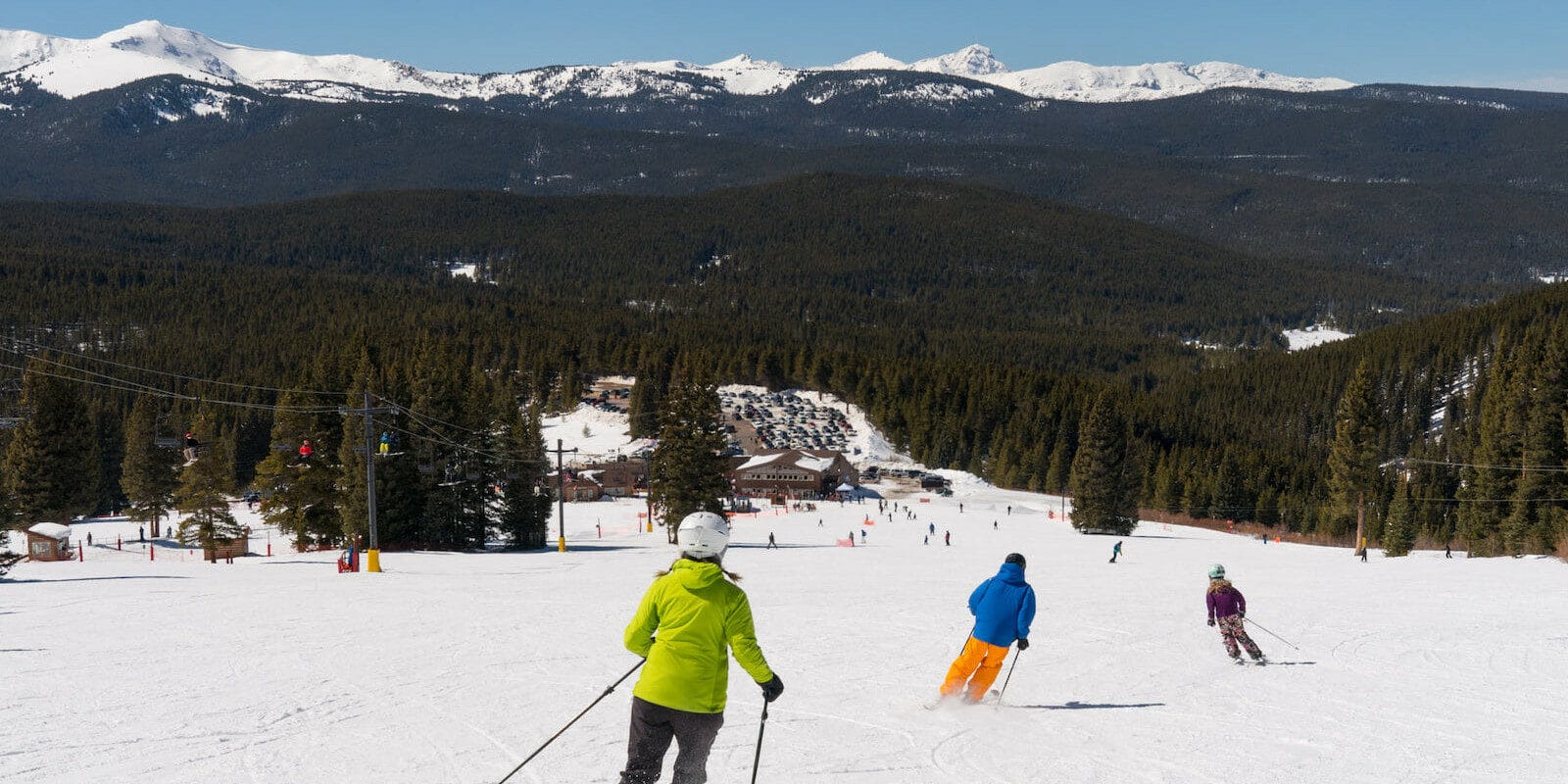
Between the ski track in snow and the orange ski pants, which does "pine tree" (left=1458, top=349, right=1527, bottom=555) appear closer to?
the ski track in snow

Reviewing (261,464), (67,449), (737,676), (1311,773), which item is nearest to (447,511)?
(261,464)

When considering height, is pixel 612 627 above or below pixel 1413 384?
below

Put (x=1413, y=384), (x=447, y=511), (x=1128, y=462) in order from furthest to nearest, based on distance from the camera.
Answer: (x=1413, y=384) → (x=1128, y=462) → (x=447, y=511)

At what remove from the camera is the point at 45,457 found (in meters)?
62.1

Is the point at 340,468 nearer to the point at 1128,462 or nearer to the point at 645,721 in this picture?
the point at 645,721

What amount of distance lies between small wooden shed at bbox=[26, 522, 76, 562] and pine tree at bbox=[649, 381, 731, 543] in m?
23.4

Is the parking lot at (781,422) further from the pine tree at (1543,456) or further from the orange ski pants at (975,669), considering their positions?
the orange ski pants at (975,669)

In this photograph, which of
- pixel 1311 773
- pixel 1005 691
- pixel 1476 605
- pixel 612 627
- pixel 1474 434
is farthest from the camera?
pixel 1474 434

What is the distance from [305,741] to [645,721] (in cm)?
440

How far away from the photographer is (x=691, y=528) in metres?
7.67

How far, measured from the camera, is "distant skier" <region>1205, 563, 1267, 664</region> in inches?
624

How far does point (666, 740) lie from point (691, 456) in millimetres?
46375

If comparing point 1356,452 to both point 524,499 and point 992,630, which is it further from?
point 992,630

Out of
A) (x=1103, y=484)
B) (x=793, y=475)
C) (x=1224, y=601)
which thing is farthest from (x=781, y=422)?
(x=1224, y=601)
